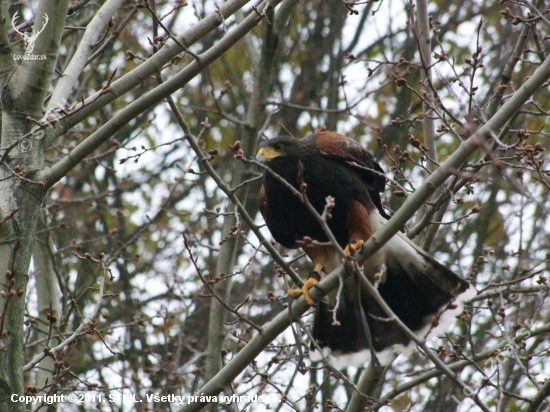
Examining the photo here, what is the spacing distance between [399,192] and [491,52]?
6983 mm

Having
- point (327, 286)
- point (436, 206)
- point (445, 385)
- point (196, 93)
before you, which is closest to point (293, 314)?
point (327, 286)

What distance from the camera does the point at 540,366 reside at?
8688 millimetres

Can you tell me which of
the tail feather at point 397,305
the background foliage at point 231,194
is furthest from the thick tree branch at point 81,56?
the tail feather at point 397,305

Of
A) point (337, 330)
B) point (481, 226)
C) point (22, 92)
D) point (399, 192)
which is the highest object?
point (481, 226)

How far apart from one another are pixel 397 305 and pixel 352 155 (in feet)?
3.97

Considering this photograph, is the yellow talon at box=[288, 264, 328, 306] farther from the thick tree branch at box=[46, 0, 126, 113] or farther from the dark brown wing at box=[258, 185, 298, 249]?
the thick tree branch at box=[46, 0, 126, 113]

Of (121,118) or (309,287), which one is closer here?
(121,118)

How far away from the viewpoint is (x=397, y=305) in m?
5.45

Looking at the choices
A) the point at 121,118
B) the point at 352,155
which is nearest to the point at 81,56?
the point at 121,118

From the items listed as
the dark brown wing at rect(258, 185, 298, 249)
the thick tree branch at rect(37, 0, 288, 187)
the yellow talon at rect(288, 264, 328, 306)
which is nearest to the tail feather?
the yellow talon at rect(288, 264, 328, 306)

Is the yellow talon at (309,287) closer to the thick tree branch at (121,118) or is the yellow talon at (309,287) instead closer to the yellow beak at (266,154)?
the yellow beak at (266,154)

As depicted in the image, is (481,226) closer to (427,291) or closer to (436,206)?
(427,291)

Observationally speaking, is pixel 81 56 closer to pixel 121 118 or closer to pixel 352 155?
pixel 121 118

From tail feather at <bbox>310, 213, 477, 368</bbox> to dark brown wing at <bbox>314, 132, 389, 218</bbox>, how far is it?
334 mm
